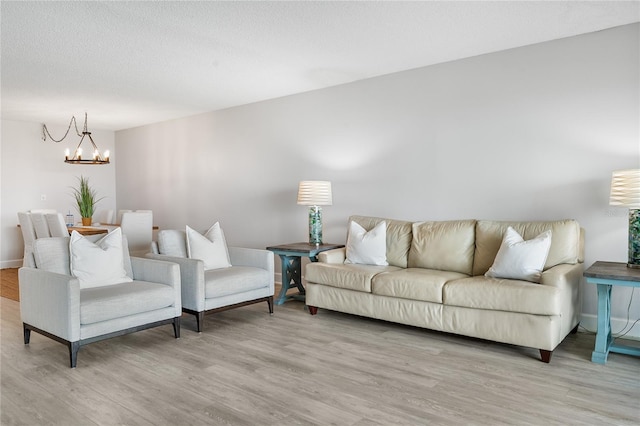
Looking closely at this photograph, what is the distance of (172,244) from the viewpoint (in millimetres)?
4395

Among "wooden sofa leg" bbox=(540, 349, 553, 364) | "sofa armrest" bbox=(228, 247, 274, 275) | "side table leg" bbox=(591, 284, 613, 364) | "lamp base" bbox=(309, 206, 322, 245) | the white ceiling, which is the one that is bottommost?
"wooden sofa leg" bbox=(540, 349, 553, 364)

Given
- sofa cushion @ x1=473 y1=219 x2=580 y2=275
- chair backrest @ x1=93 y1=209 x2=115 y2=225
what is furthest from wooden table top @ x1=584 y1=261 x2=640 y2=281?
chair backrest @ x1=93 y1=209 x2=115 y2=225

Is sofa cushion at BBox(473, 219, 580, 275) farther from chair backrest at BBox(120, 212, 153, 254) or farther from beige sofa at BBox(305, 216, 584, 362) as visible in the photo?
chair backrest at BBox(120, 212, 153, 254)

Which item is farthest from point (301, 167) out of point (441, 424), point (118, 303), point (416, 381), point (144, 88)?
point (441, 424)

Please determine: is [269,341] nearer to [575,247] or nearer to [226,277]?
[226,277]

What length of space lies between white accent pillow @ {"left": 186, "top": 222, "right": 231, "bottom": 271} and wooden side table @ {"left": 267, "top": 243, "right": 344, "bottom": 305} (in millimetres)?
560

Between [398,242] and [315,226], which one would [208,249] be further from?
[398,242]

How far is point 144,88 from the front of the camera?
5.34 meters

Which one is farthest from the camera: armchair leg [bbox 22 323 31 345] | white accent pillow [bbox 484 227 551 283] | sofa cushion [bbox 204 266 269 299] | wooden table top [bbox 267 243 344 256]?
wooden table top [bbox 267 243 344 256]

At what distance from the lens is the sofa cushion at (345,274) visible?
3.96m

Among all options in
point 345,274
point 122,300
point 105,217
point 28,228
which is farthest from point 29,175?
point 345,274

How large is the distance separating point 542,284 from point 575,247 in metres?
0.61

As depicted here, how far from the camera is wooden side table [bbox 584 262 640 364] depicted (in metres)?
2.96

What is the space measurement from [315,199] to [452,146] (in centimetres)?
150
